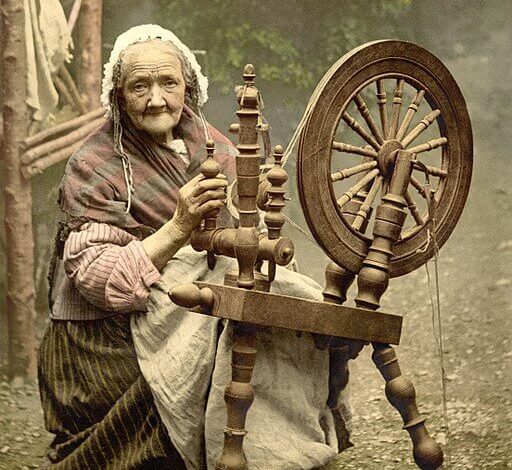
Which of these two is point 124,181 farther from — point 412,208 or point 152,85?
point 412,208

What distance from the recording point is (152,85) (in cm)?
340

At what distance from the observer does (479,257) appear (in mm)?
4617

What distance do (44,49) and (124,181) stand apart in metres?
1.33

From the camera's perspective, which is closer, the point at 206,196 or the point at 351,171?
the point at 351,171

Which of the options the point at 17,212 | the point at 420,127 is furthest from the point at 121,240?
the point at 17,212

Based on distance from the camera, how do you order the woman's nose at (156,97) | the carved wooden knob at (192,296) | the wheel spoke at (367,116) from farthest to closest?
the woman's nose at (156,97), the wheel spoke at (367,116), the carved wooden knob at (192,296)

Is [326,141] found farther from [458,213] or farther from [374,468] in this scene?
[374,468]

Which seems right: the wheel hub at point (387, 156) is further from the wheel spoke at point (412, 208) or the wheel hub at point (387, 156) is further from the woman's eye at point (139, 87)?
the woman's eye at point (139, 87)

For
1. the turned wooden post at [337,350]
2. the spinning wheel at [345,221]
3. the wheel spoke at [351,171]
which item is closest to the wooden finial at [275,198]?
the spinning wheel at [345,221]

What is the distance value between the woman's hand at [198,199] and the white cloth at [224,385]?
0.48 feet

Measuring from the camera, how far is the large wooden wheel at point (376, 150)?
9.82 ft

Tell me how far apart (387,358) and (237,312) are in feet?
1.47

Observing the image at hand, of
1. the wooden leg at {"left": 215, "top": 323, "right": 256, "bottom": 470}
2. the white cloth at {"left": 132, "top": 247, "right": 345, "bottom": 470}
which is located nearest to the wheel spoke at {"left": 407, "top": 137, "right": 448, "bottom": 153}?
the white cloth at {"left": 132, "top": 247, "right": 345, "bottom": 470}

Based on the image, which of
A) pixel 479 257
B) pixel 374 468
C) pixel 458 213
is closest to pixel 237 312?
pixel 458 213
